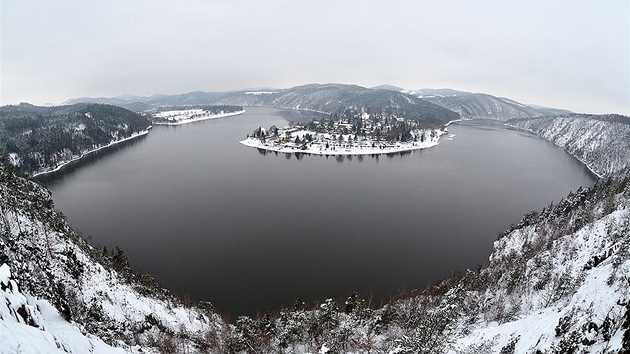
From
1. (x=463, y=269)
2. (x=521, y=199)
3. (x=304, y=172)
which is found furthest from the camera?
(x=304, y=172)

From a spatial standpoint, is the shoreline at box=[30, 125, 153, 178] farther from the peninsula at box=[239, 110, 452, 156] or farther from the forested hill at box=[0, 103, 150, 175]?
the peninsula at box=[239, 110, 452, 156]

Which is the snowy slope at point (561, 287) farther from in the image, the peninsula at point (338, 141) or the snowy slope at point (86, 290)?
the peninsula at point (338, 141)

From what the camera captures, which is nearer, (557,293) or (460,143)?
(557,293)

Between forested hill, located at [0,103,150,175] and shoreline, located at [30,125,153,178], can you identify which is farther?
forested hill, located at [0,103,150,175]

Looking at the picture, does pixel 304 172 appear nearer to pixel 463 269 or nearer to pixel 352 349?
pixel 463 269

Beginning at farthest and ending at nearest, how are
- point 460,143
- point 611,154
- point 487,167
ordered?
point 460,143 → point 611,154 → point 487,167

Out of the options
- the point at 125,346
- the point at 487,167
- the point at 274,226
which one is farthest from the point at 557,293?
the point at 487,167

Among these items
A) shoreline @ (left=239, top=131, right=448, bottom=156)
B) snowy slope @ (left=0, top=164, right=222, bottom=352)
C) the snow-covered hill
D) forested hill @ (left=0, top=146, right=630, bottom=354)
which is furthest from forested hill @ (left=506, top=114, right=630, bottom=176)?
snowy slope @ (left=0, top=164, right=222, bottom=352)
